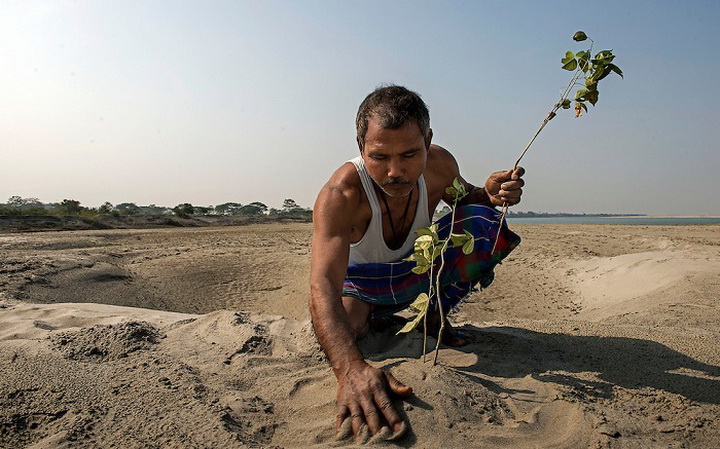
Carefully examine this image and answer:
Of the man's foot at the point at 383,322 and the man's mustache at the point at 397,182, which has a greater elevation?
the man's mustache at the point at 397,182

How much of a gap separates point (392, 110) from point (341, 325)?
99 centimetres

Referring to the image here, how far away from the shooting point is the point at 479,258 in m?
2.63

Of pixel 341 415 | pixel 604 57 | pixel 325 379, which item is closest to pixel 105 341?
pixel 325 379

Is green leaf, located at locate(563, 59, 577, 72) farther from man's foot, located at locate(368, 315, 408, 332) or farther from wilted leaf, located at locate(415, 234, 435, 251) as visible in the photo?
man's foot, located at locate(368, 315, 408, 332)

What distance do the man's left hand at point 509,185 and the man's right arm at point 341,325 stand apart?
0.78 meters

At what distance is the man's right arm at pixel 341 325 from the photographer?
149cm

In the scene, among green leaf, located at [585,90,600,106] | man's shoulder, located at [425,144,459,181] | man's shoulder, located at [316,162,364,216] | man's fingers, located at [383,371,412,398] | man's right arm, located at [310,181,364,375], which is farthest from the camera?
man's shoulder, located at [425,144,459,181]

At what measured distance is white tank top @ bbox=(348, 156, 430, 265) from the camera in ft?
7.72

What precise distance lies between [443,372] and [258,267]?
469 centimetres

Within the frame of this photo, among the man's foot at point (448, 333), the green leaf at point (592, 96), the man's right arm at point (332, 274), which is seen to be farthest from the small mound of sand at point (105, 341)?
the green leaf at point (592, 96)

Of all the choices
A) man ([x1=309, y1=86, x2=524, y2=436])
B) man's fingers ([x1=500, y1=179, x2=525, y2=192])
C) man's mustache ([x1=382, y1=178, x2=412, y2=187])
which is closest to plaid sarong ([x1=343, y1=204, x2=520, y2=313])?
man ([x1=309, y1=86, x2=524, y2=436])

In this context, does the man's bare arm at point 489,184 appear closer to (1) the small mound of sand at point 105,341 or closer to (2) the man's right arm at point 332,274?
(2) the man's right arm at point 332,274

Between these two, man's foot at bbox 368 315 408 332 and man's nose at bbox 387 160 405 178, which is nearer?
man's nose at bbox 387 160 405 178

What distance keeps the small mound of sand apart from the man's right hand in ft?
3.98
